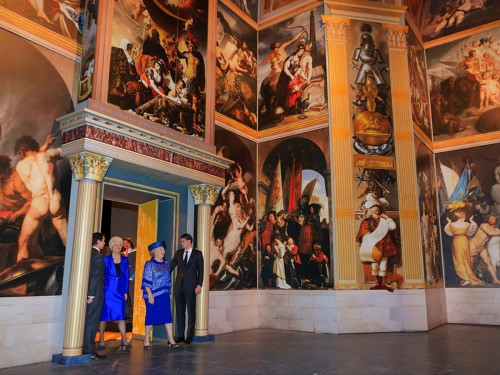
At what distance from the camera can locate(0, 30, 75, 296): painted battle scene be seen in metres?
6.99

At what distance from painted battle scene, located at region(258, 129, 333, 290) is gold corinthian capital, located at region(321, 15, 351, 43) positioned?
8.74 ft

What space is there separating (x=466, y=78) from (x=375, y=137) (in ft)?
15.6

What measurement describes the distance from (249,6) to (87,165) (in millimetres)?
8367

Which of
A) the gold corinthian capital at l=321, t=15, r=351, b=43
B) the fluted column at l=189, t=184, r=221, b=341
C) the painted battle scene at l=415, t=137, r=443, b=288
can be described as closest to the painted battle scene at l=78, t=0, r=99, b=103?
the fluted column at l=189, t=184, r=221, b=341

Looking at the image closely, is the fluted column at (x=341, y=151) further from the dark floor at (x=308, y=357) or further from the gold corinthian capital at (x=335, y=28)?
the dark floor at (x=308, y=357)

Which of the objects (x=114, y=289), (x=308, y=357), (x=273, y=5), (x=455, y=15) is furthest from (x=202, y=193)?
(x=455, y=15)

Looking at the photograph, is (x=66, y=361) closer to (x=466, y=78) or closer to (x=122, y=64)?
(x=122, y=64)

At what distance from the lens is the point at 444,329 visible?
11.4 metres

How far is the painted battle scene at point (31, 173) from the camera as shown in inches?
275

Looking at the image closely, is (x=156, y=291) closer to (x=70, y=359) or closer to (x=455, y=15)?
(x=70, y=359)

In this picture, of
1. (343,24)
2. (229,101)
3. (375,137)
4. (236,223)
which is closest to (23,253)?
(236,223)

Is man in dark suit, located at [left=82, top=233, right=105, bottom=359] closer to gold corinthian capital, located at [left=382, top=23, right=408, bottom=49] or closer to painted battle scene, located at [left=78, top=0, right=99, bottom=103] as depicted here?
painted battle scene, located at [left=78, top=0, right=99, bottom=103]

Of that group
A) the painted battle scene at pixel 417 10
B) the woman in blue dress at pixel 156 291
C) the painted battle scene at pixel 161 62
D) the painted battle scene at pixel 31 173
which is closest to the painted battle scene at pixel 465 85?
the painted battle scene at pixel 417 10

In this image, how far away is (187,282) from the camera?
880cm
